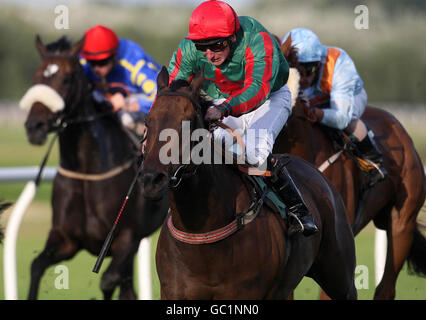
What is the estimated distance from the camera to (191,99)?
3.02 metres

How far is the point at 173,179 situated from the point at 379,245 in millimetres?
3546

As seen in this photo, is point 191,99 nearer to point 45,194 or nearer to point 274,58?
point 274,58

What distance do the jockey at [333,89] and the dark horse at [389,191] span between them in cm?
13

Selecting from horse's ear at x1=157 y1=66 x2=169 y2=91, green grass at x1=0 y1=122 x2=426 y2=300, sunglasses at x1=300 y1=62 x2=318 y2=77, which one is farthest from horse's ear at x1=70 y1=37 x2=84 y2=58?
horse's ear at x1=157 y1=66 x2=169 y2=91

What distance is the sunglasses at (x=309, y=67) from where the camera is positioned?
16.5 ft

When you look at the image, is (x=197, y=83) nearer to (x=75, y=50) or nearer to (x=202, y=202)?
(x=202, y=202)

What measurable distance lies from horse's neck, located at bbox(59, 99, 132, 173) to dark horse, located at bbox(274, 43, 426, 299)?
4.95ft

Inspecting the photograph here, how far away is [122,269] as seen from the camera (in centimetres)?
531

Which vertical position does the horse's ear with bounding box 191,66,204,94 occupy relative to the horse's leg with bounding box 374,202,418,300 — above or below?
above

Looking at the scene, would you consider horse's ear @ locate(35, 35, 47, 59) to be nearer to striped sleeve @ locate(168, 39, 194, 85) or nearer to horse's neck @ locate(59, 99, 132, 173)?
horse's neck @ locate(59, 99, 132, 173)

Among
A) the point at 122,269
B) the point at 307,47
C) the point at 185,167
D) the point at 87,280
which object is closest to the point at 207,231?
the point at 185,167

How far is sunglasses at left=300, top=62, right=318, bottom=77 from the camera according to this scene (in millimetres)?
5016

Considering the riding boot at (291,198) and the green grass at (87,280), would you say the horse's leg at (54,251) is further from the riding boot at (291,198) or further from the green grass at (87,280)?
the riding boot at (291,198)
